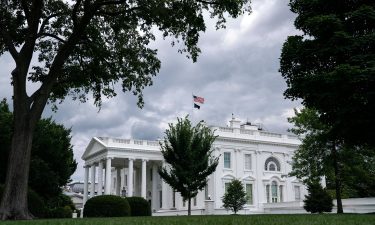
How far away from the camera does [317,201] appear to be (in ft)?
119

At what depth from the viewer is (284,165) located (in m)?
60.7

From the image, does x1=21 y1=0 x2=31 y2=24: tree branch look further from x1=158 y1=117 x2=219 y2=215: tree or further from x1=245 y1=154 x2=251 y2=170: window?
x1=245 y1=154 x2=251 y2=170: window

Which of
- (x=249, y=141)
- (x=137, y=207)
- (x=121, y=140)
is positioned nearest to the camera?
(x=137, y=207)

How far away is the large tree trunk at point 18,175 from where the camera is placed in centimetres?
1628

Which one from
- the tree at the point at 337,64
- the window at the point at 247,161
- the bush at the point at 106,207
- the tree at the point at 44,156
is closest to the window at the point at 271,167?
the window at the point at 247,161

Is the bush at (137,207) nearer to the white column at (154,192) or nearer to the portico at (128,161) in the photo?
the portico at (128,161)

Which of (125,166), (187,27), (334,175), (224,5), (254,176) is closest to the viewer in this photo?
(224,5)

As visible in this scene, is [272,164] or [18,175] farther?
[272,164]

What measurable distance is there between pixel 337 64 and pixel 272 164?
40.6m

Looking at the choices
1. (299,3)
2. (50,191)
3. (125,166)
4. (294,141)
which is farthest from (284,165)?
(299,3)

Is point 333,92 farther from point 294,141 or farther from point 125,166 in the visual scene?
point 125,166

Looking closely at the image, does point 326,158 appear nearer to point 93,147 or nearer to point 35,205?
point 35,205

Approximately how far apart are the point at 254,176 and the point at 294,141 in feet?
27.1

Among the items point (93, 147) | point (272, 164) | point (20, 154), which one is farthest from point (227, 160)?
point (20, 154)
